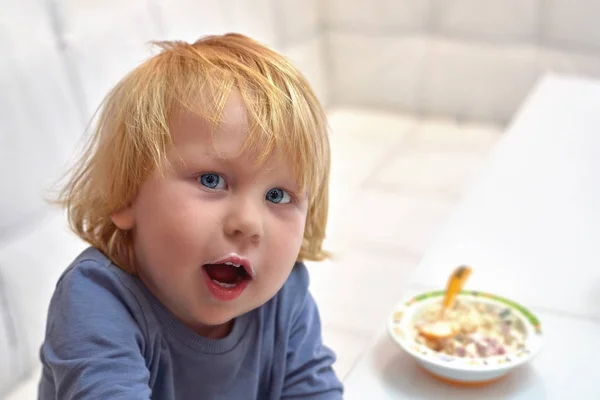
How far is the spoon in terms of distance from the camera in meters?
1.07

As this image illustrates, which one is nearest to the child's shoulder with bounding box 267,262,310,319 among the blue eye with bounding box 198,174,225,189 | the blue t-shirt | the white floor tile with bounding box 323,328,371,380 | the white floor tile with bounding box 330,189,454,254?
the blue t-shirt

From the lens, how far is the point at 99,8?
154 centimetres

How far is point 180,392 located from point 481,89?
63.9 inches

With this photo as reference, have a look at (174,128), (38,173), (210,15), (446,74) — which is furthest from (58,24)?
(446,74)

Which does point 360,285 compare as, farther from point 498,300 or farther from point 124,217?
point 124,217

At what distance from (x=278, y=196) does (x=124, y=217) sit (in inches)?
6.3

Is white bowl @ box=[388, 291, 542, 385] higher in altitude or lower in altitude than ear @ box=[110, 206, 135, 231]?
lower

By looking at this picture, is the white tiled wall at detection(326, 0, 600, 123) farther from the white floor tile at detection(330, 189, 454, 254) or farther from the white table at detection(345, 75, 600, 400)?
the white floor tile at detection(330, 189, 454, 254)

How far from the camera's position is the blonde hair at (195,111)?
2.74 feet

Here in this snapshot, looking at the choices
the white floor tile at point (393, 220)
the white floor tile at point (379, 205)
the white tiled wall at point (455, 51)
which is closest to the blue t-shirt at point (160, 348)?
the white floor tile at point (379, 205)

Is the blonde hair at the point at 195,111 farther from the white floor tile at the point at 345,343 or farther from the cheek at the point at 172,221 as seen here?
the white floor tile at the point at 345,343

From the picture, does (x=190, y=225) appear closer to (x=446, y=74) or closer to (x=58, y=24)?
(x=58, y=24)

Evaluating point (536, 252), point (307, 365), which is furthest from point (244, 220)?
point (536, 252)

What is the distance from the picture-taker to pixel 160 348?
0.93m
